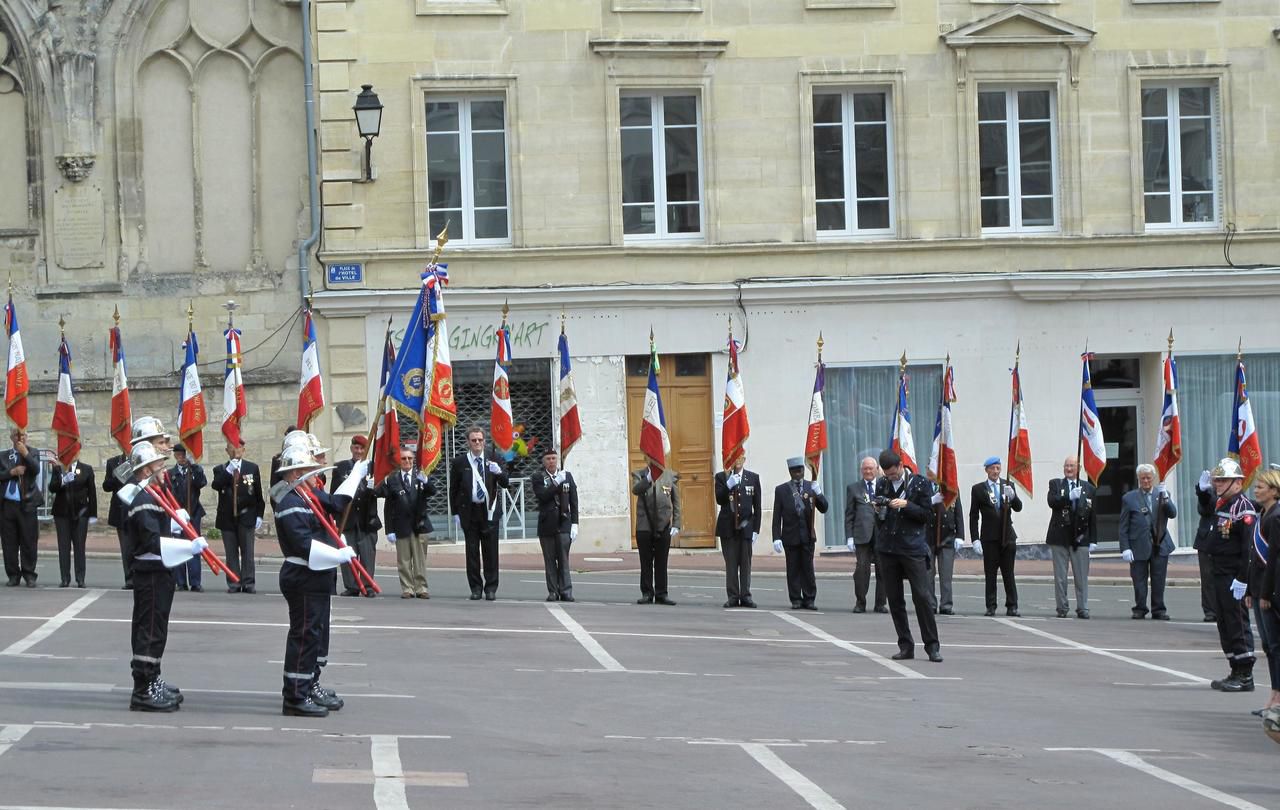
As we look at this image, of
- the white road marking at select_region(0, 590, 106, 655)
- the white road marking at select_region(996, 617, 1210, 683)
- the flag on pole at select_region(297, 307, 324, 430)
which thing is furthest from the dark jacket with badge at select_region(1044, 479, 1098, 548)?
the white road marking at select_region(0, 590, 106, 655)

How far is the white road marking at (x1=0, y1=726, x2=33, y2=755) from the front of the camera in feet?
37.5

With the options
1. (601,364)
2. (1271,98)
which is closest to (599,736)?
(601,364)

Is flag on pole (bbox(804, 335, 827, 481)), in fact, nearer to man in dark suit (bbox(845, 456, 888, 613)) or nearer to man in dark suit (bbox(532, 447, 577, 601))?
man in dark suit (bbox(845, 456, 888, 613))

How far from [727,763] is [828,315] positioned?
18.2 meters

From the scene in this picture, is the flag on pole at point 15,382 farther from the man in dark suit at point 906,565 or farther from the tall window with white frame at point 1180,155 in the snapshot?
the tall window with white frame at point 1180,155

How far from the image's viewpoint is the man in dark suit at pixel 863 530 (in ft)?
73.5

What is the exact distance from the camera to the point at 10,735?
1185 cm

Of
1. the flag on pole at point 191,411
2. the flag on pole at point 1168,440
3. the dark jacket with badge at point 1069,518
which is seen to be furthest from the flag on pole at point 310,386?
the flag on pole at point 1168,440

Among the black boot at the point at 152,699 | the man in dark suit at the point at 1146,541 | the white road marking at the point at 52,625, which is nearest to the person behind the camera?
the black boot at the point at 152,699

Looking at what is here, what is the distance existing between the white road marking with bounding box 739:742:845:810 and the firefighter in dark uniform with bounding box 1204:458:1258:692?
5581mm

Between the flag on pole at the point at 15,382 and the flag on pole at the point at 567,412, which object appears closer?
the flag on pole at the point at 15,382

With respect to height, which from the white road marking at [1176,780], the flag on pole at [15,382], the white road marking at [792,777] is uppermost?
the flag on pole at [15,382]

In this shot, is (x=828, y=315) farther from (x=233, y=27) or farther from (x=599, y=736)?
(x=599, y=736)

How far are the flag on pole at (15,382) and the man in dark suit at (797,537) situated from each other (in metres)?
9.87
